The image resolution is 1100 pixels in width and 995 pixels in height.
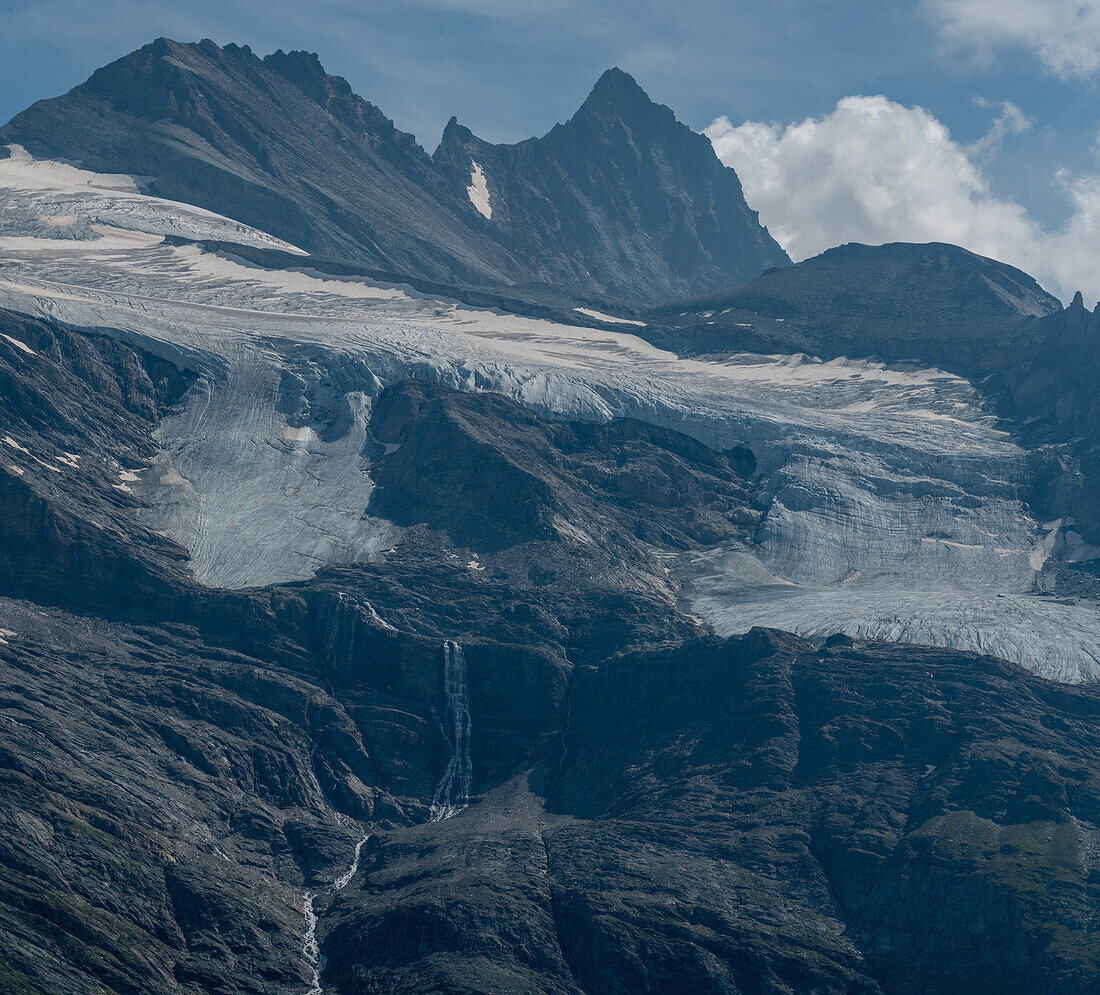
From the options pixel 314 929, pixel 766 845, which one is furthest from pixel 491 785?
pixel 314 929

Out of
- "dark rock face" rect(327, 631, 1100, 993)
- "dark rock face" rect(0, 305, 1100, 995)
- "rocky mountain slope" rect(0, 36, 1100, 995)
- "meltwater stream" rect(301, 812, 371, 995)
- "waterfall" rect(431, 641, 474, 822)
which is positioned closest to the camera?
"meltwater stream" rect(301, 812, 371, 995)

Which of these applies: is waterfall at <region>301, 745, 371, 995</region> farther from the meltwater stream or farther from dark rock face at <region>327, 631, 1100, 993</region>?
dark rock face at <region>327, 631, 1100, 993</region>

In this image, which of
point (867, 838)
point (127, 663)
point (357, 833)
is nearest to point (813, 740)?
point (867, 838)

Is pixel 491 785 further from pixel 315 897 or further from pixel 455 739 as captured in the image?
pixel 315 897

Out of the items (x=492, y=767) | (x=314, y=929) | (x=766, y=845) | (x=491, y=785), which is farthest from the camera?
(x=492, y=767)

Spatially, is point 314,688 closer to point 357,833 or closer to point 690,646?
point 357,833

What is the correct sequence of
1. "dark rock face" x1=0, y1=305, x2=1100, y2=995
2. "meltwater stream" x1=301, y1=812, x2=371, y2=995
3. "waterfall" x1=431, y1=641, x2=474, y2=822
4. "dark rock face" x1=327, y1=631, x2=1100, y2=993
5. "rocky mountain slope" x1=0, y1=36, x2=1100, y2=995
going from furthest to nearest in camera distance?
1. "waterfall" x1=431, y1=641, x2=474, y2=822
2. "dark rock face" x1=327, y1=631, x2=1100, y2=993
3. "rocky mountain slope" x1=0, y1=36, x2=1100, y2=995
4. "dark rock face" x1=0, y1=305, x2=1100, y2=995
5. "meltwater stream" x1=301, y1=812, x2=371, y2=995

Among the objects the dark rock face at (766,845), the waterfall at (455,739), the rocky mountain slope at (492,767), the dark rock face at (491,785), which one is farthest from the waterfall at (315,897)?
the waterfall at (455,739)

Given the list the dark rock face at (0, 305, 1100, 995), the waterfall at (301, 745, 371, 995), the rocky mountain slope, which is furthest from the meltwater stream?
the dark rock face at (0, 305, 1100, 995)

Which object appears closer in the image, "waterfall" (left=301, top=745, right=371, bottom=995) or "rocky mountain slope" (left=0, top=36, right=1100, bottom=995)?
"waterfall" (left=301, top=745, right=371, bottom=995)
